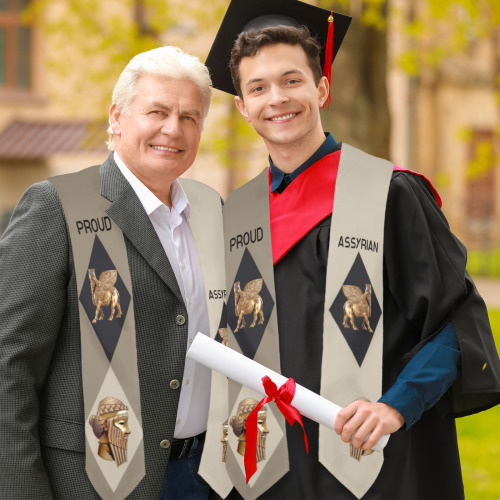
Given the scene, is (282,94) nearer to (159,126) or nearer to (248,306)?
(159,126)

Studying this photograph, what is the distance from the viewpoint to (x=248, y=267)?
8.70 ft

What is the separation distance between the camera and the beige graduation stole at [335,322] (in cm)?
247

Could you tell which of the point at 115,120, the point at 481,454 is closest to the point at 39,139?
the point at 481,454

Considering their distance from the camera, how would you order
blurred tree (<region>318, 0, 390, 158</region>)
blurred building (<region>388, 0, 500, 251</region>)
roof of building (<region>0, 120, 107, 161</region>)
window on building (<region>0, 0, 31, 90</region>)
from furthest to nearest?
blurred building (<region>388, 0, 500, 251</region>) < window on building (<region>0, 0, 31, 90</region>) < roof of building (<region>0, 120, 107, 161</region>) < blurred tree (<region>318, 0, 390, 158</region>)

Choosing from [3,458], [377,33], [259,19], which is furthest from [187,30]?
[3,458]

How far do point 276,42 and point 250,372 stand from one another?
112 cm

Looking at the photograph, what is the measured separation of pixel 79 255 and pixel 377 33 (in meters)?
5.66

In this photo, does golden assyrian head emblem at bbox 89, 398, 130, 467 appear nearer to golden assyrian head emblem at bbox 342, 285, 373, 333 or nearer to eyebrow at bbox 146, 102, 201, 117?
golden assyrian head emblem at bbox 342, 285, 373, 333

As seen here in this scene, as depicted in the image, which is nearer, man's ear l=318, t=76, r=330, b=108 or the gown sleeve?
the gown sleeve

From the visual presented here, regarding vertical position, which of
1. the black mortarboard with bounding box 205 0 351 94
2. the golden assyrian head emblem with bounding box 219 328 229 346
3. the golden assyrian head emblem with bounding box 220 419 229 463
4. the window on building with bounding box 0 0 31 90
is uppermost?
the window on building with bounding box 0 0 31 90

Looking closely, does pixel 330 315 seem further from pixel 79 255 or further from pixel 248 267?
pixel 79 255

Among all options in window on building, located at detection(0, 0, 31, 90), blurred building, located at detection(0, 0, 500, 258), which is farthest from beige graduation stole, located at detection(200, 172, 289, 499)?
window on building, located at detection(0, 0, 31, 90)

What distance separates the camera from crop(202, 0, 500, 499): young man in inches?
95.7

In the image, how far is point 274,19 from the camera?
2.72 metres
